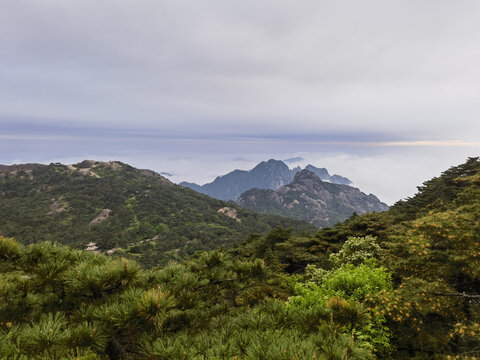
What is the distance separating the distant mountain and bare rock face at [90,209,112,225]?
0.29 m

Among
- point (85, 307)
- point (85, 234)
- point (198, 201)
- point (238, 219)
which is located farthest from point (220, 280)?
point (198, 201)

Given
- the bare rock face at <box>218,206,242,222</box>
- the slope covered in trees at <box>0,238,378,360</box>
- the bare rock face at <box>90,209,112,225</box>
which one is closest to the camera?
the slope covered in trees at <box>0,238,378,360</box>

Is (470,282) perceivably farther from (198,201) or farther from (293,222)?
(198,201)

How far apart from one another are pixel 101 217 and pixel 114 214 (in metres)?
5.83

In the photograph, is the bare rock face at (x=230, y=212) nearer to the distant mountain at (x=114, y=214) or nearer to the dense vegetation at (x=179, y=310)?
the distant mountain at (x=114, y=214)

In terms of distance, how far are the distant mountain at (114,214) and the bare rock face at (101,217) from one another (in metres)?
0.29

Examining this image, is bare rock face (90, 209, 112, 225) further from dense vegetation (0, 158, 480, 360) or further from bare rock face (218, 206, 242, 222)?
dense vegetation (0, 158, 480, 360)

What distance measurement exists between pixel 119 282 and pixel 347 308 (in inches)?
145

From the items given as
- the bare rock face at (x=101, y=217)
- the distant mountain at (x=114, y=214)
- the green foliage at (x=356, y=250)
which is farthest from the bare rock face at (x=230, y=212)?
the green foliage at (x=356, y=250)

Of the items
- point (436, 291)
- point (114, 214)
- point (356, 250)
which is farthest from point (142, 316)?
point (114, 214)

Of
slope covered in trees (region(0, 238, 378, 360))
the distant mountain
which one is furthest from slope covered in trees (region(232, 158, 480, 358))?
the distant mountain

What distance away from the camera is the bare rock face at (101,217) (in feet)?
350

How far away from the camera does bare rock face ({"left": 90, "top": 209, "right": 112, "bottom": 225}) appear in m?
107

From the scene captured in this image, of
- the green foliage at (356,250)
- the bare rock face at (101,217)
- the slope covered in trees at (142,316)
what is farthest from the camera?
the bare rock face at (101,217)
